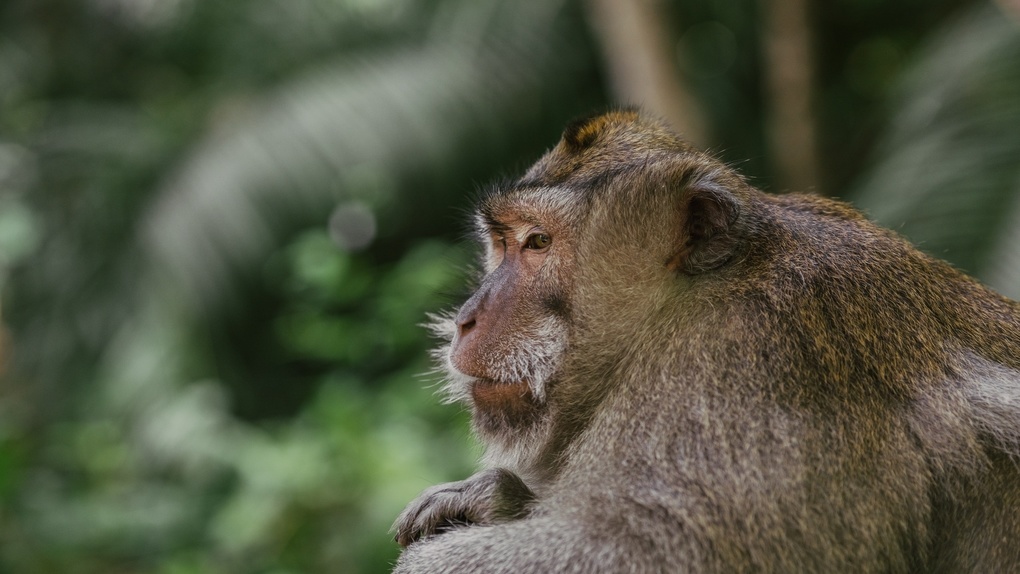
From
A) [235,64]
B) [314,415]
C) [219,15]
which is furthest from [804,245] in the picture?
[219,15]

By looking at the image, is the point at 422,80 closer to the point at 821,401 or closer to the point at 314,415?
the point at 314,415

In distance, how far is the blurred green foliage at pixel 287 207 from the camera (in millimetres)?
5809

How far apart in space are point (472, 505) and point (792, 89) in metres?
5.42

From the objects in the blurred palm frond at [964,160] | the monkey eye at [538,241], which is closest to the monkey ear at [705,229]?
the monkey eye at [538,241]

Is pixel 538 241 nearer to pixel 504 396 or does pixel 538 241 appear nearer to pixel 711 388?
pixel 504 396

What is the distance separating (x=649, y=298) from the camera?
9.89 feet

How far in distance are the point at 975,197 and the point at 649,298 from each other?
11.2ft

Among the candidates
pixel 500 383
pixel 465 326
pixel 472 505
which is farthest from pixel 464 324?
pixel 472 505

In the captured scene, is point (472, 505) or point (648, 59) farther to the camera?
point (648, 59)

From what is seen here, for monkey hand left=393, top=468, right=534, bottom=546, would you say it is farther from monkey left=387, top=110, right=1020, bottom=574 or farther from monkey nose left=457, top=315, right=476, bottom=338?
monkey nose left=457, top=315, right=476, bottom=338

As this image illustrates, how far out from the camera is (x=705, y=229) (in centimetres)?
297

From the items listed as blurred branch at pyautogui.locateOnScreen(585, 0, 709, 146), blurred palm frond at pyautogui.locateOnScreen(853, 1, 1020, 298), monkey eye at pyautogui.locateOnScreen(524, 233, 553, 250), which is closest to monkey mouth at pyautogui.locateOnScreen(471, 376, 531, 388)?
monkey eye at pyautogui.locateOnScreen(524, 233, 553, 250)

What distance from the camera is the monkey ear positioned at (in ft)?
9.59

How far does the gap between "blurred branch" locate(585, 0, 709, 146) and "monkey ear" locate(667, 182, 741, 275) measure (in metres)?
4.13
